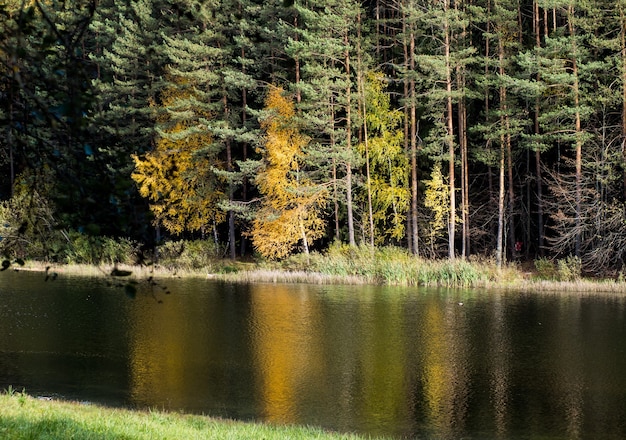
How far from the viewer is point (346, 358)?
1764cm

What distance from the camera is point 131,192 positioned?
5000mm

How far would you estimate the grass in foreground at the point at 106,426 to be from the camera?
7.68 meters

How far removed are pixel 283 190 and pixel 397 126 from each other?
8175mm

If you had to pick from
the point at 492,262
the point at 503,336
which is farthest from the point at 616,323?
the point at 492,262

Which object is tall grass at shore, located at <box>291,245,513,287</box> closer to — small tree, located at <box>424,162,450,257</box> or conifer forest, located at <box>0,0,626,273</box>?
conifer forest, located at <box>0,0,626,273</box>

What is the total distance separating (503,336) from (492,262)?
1156cm

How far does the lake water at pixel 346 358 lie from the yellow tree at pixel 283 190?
7.76m

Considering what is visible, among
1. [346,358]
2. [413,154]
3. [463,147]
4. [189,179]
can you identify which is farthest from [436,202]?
[346,358]

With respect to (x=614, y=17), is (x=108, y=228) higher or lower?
lower

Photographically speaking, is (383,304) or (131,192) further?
(383,304)

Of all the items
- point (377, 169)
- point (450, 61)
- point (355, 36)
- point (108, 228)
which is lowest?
point (108, 228)

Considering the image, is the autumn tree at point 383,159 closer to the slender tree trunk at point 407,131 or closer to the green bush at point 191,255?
the slender tree trunk at point 407,131

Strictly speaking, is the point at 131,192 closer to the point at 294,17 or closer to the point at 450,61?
the point at 450,61

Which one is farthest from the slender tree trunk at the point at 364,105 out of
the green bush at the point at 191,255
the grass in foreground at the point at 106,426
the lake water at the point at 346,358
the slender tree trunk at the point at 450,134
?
the grass in foreground at the point at 106,426
